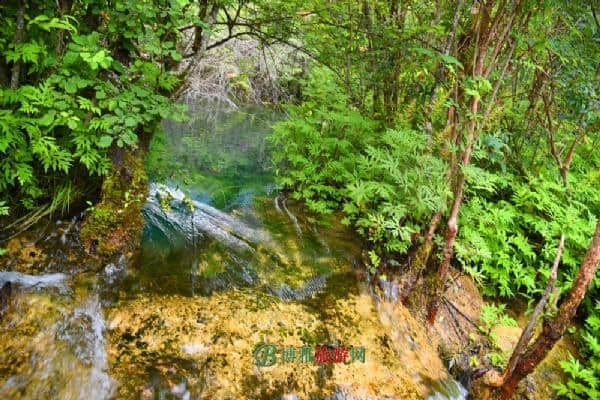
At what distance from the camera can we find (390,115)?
606 cm

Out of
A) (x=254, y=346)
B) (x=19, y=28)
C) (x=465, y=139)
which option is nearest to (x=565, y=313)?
(x=465, y=139)

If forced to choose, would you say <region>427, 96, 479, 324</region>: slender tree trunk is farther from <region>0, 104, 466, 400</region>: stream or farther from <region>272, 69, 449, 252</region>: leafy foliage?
<region>0, 104, 466, 400</region>: stream

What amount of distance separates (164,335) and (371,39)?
16.8 feet

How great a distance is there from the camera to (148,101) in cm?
299

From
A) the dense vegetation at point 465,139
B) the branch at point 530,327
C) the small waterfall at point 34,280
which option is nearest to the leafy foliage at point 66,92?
the small waterfall at point 34,280

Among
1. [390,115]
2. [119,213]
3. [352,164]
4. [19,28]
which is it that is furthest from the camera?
[390,115]

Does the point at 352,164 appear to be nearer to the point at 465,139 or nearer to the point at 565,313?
the point at 465,139

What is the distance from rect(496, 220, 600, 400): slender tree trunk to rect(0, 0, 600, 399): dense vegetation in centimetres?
14

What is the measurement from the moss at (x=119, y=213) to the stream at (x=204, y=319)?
0.16 m

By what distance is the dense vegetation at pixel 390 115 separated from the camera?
104 inches

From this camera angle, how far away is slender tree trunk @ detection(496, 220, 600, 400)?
9.52ft

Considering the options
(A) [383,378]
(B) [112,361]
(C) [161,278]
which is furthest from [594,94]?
(B) [112,361]

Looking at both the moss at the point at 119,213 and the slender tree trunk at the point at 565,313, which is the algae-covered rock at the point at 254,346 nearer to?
the moss at the point at 119,213

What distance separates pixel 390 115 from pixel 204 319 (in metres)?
4.78
